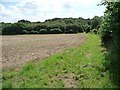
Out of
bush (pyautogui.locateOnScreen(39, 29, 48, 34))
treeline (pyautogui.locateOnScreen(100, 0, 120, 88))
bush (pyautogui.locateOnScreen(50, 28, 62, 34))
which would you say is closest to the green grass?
treeline (pyautogui.locateOnScreen(100, 0, 120, 88))

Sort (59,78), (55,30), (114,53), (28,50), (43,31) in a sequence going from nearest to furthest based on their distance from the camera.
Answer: (59,78), (114,53), (28,50), (43,31), (55,30)

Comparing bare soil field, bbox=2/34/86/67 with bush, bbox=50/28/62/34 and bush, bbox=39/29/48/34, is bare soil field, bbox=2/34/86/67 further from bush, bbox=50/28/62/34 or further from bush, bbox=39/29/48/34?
bush, bbox=50/28/62/34

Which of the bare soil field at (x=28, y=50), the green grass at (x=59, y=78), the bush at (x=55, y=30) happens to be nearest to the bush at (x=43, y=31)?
the bush at (x=55, y=30)

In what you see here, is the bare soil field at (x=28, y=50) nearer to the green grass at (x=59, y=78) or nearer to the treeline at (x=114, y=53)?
the green grass at (x=59, y=78)

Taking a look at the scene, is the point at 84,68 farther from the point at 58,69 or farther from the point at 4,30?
the point at 4,30

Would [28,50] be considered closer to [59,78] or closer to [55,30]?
[59,78]

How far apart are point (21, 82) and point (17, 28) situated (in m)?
91.3

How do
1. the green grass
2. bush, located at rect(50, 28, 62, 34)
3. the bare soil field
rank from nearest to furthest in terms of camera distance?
the green grass, the bare soil field, bush, located at rect(50, 28, 62, 34)

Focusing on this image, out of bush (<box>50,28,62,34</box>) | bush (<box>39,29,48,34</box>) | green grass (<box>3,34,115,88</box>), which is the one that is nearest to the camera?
green grass (<box>3,34,115,88</box>)

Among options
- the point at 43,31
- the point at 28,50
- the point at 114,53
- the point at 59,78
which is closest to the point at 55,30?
the point at 43,31

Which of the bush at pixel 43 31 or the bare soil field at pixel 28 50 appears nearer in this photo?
the bare soil field at pixel 28 50

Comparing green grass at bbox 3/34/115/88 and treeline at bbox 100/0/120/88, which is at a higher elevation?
treeline at bbox 100/0/120/88

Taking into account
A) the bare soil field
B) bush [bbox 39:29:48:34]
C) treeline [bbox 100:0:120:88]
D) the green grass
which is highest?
treeline [bbox 100:0:120:88]

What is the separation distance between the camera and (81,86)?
986 centimetres
